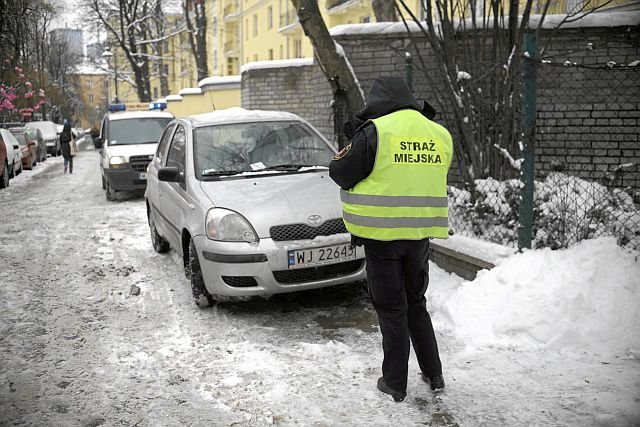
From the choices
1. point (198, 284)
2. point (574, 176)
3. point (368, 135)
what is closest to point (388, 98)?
point (368, 135)

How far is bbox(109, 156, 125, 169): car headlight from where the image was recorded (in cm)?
1294

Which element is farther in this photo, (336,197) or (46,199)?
(46,199)

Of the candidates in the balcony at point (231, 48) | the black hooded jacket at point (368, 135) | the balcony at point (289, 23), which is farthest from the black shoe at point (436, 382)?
the balcony at point (231, 48)

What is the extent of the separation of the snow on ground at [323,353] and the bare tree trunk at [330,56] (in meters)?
3.61

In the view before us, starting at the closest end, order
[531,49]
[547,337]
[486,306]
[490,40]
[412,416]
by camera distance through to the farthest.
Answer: [412,416] < [547,337] < [486,306] < [531,49] < [490,40]

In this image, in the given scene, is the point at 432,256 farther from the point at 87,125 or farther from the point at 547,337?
the point at 87,125

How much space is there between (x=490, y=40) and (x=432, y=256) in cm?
313

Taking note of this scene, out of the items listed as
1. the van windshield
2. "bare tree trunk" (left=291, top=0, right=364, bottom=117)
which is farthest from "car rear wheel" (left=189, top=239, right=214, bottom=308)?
the van windshield

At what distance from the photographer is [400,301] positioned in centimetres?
381

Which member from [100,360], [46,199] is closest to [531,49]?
[100,360]

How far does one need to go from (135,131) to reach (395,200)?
1173 centimetres

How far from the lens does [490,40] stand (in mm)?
8109

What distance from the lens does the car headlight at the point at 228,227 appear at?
5.29 m

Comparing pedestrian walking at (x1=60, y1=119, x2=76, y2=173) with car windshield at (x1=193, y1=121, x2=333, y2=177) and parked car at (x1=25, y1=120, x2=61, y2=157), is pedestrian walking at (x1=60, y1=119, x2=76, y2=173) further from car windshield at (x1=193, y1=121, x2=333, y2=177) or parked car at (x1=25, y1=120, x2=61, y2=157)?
car windshield at (x1=193, y1=121, x2=333, y2=177)
